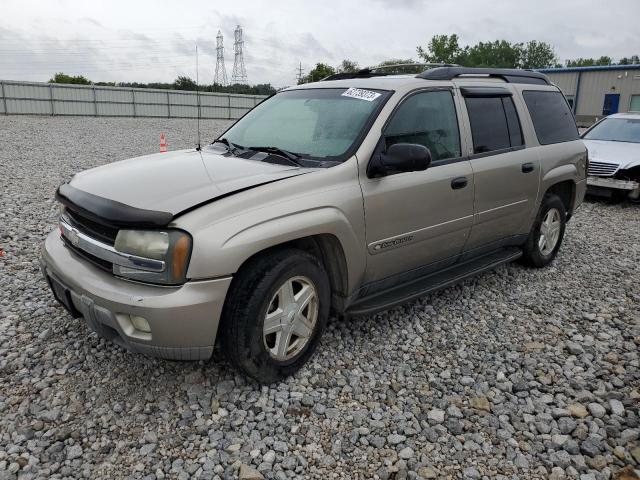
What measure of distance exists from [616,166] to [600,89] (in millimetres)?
28419

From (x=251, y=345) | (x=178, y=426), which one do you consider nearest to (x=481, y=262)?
(x=251, y=345)

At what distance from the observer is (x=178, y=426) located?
2752mm

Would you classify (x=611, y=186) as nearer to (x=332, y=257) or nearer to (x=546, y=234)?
(x=546, y=234)

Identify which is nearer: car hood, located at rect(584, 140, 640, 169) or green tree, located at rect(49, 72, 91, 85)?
car hood, located at rect(584, 140, 640, 169)

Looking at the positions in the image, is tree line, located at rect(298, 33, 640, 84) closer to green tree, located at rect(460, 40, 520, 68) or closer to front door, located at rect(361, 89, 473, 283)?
green tree, located at rect(460, 40, 520, 68)

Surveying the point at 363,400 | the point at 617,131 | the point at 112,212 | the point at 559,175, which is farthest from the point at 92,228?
the point at 617,131

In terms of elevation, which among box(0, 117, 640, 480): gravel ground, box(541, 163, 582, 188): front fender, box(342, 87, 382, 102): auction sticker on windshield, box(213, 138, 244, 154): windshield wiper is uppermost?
box(342, 87, 382, 102): auction sticker on windshield

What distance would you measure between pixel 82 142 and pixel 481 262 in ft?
49.3

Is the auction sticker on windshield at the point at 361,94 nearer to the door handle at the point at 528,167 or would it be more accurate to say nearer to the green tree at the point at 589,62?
the door handle at the point at 528,167

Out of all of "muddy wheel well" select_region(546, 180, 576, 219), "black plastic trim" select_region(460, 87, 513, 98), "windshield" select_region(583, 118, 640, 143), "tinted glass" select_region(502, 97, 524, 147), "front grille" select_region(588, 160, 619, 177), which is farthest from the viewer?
"windshield" select_region(583, 118, 640, 143)

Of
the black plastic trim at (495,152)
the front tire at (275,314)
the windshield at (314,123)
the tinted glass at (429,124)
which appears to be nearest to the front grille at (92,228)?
the front tire at (275,314)

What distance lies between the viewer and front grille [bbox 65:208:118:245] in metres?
2.75

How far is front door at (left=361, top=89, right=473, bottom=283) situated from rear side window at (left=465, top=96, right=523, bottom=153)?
244 millimetres

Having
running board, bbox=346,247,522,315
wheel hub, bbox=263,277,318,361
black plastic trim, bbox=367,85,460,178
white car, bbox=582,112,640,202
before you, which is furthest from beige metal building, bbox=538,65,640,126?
wheel hub, bbox=263,277,318,361
